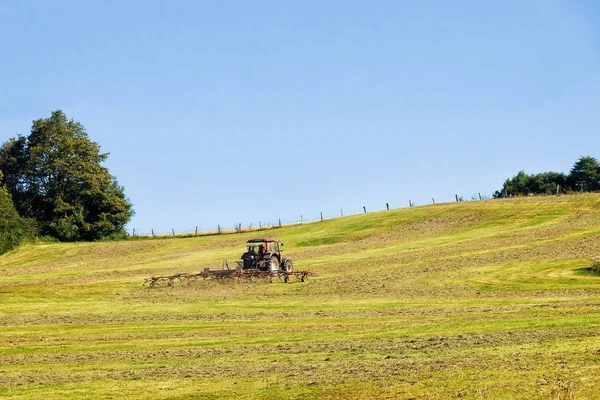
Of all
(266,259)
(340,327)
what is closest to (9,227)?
(266,259)

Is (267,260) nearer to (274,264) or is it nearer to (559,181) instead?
(274,264)

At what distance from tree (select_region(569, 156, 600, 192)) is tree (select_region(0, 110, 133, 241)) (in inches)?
2266

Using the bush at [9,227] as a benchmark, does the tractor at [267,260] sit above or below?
below

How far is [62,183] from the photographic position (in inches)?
3629

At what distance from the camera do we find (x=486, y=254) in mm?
51375

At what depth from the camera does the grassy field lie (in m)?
16.7

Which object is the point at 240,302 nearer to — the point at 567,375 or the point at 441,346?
the point at 441,346

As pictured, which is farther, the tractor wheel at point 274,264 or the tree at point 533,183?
the tree at point 533,183

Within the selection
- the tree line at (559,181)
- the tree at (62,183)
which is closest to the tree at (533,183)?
the tree line at (559,181)

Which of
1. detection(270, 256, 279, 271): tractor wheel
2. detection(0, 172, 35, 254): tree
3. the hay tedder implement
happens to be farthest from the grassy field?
detection(0, 172, 35, 254): tree

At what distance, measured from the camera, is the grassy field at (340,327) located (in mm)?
16703

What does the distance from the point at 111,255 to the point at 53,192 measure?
18.5m

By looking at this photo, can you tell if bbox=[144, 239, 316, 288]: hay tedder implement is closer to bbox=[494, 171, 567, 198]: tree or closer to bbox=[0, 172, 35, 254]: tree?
bbox=[0, 172, 35, 254]: tree

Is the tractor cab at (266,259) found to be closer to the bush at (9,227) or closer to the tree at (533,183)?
the bush at (9,227)
